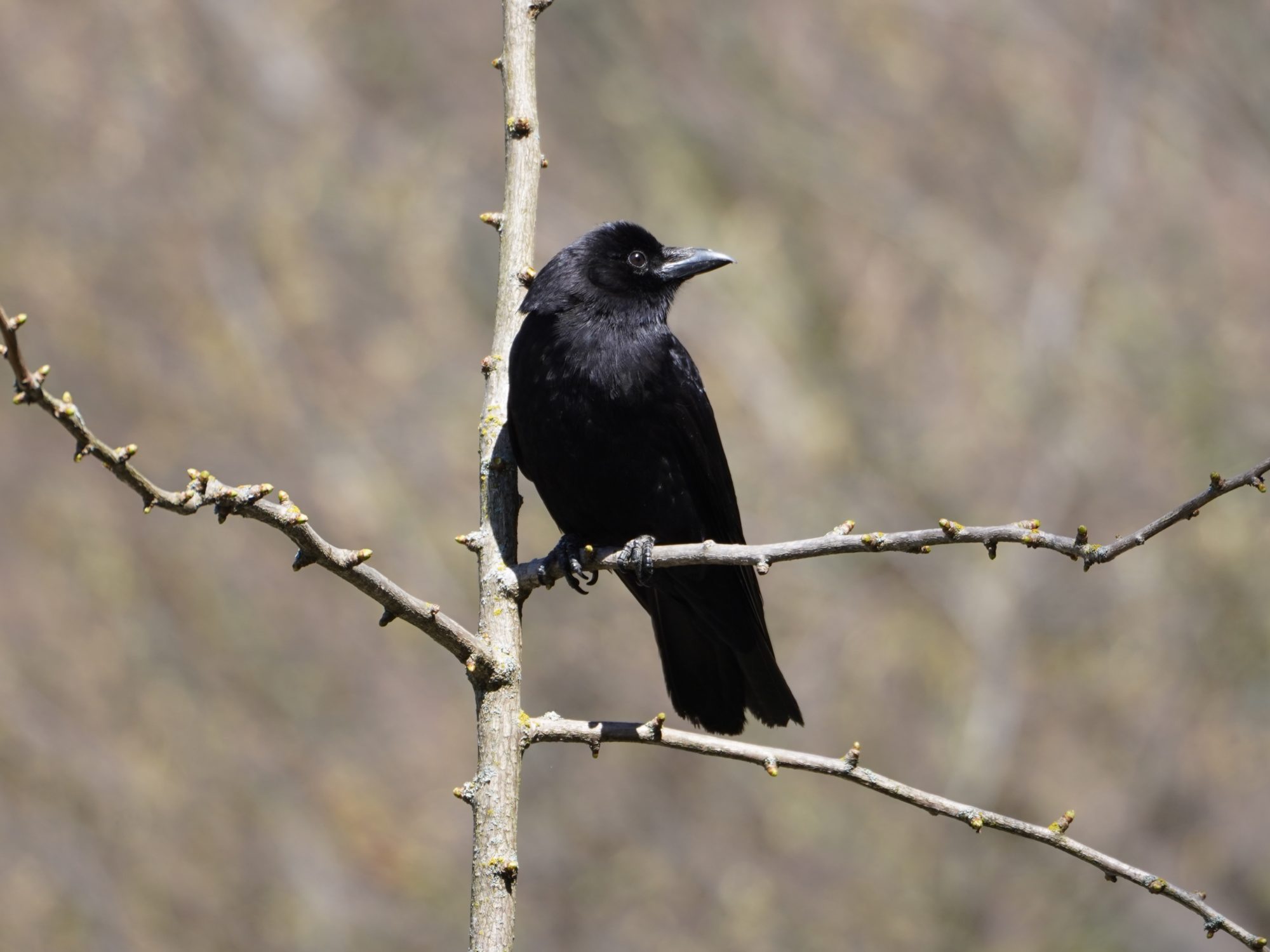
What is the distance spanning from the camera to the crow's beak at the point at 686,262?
5.00m

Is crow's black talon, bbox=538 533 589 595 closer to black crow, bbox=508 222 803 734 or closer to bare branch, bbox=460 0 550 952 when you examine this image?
black crow, bbox=508 222 803 734

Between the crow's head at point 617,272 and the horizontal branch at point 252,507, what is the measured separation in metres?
1.76

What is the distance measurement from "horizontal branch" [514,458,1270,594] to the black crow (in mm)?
1174

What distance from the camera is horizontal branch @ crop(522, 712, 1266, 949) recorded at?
270cm

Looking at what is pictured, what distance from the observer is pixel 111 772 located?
10.5m

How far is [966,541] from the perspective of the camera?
2.55 meters

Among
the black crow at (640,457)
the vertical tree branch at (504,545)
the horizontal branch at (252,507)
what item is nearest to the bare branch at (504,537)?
the vertical tree branch at (504,545)

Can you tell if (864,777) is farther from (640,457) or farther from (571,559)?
(640,457)

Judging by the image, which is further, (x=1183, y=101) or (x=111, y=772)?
(x=1183, y=101)

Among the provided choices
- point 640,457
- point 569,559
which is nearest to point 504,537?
point 569,559

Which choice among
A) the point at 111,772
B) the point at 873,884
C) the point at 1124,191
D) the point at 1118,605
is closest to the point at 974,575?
the point at 1118,605

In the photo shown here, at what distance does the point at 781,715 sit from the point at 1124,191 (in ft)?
35.9

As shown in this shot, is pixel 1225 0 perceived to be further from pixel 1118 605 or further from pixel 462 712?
pixel 462 712

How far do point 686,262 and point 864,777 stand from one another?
8.56 ft
